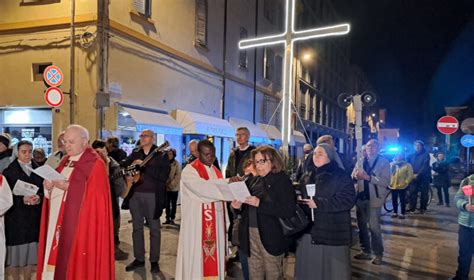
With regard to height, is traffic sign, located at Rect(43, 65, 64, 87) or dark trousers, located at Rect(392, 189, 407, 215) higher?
traffic sign, located at Rect(43, 65, 64, 87)

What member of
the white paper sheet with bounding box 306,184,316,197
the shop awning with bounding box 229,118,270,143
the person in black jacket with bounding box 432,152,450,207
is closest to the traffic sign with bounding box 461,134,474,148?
the person in black jacket with bounding box 432,152,450,207

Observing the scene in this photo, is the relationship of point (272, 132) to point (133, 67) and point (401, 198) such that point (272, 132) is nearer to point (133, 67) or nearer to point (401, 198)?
point (401, 198)

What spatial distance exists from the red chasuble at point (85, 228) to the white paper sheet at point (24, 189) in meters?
0.66

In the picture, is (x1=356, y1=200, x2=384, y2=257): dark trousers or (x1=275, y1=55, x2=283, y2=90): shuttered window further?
(x1=275, y1=55, x2=283, y2=90): shuttered window

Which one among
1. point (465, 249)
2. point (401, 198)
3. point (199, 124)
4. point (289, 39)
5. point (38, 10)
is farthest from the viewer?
point (199, 124)

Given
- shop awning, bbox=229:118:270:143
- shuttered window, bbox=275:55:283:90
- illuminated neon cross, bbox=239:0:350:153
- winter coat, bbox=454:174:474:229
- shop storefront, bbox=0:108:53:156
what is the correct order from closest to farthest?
winter coat, bbox=454:174:474:229
illuminated neon cross, bbox=239:0:350:153
shop storefront, bbox=0:108:53:156
shop awning, bbox=229:118:270:143
shuttered window, bbox=275:55:283:90

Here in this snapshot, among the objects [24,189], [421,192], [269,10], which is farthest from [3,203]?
[269,10]

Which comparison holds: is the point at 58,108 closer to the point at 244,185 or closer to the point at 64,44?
the point at 64,44

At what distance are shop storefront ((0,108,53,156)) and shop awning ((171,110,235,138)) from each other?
153 inches

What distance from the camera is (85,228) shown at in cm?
417

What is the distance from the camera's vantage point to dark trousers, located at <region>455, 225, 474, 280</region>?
18.5 ft

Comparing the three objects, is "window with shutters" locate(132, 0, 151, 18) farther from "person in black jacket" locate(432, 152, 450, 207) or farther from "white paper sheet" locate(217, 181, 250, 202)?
"person in black jacket" locate(432, 152, 450, 207)

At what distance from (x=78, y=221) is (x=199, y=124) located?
9.74 m

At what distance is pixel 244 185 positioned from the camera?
4016 millimetres
